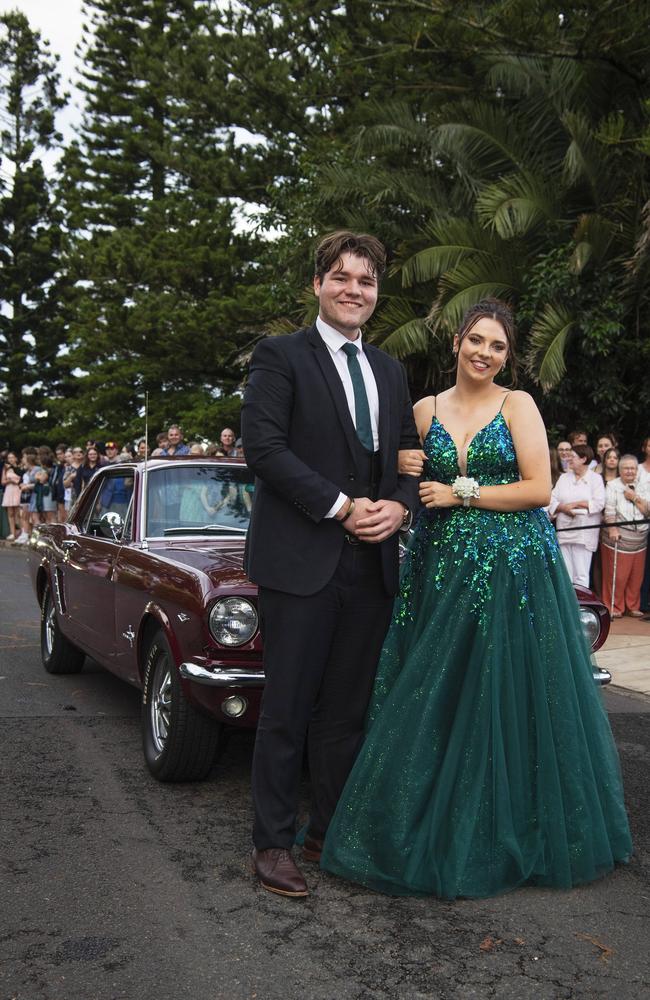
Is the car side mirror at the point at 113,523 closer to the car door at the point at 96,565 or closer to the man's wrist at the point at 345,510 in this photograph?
the car door at the point at 96,565

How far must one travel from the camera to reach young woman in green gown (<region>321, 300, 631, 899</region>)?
365 cm

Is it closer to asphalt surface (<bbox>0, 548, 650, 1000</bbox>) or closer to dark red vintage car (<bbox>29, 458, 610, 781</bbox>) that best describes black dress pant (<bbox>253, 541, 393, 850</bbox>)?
asphalt surface (<bbox>0, 548, 650, 1000</bbox>)

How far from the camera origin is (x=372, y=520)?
3699mm

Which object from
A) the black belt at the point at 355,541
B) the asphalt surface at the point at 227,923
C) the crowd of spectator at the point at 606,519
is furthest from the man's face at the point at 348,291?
the crowd of spectator at the point at 606,519

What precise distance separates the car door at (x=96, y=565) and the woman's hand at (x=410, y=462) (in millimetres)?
2351

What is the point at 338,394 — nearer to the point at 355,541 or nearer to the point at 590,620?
the point at 355,541

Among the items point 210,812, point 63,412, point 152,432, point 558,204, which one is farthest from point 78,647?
point 63,412

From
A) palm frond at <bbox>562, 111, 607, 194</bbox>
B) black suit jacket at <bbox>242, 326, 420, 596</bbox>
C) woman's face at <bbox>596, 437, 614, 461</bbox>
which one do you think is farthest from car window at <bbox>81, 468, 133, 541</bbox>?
palm frond at <bbox>562, 111, 607, 194</bbox>

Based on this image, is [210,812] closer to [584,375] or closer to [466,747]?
[466,747]

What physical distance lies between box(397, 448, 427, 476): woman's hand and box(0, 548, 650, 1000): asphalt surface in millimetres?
1460

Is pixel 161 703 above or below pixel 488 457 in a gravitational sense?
below

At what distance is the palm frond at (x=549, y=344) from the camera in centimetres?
1209

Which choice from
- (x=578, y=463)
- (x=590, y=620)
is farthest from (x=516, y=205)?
(x=590, y=620)

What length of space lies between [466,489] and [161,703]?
1.88m
